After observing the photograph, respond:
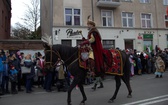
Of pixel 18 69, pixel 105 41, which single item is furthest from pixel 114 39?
pixel 18 69

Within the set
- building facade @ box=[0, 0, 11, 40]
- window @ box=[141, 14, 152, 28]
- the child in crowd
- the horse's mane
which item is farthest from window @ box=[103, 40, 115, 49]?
the horse's mane

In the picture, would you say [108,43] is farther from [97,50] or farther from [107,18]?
[97,50]

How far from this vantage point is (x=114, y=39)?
24516 mm

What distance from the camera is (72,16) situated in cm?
2278

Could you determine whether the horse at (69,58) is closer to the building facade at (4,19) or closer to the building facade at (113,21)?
the building facade at (113,21)

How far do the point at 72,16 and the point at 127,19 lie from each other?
779 centimetres

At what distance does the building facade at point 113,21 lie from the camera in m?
22.1

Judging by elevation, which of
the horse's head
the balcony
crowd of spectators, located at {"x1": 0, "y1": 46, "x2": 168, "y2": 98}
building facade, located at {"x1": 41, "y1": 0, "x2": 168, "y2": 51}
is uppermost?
the balcony

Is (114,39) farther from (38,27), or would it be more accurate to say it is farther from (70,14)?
(38,27)

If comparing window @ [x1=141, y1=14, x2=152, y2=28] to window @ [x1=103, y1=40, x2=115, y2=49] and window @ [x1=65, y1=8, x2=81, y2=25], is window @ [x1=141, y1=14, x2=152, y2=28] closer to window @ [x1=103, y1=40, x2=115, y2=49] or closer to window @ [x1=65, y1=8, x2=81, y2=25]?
window @ [x1=103, y1=40, x2=115, y2=49]

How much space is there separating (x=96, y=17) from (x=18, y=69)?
15696mm

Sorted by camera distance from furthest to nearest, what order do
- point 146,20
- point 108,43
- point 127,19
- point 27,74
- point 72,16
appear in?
point 146,20 → point 127,19 → point 108,43 → point 72,16 → point 27,74

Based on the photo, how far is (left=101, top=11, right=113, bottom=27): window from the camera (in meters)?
24.5

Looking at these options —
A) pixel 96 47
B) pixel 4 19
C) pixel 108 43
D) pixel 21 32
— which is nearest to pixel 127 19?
pixel 108 43
